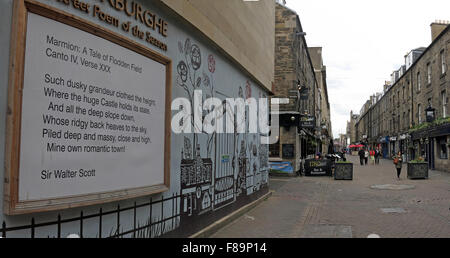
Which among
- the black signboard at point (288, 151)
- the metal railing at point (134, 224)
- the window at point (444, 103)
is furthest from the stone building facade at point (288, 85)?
the metal railing at point (134, 224)

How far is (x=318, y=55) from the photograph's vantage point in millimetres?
52719

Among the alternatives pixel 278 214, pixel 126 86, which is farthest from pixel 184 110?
pixel 278 214

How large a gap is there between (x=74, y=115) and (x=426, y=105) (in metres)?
30.5

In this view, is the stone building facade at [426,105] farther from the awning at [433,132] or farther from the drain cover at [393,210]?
the drain cover at [393,210]

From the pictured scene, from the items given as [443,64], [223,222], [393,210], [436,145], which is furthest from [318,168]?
[223,222]

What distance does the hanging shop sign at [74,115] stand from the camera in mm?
3004

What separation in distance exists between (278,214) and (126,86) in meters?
6.25

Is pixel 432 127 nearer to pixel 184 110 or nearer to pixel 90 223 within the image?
pixel 184 110

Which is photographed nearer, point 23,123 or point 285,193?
point 23,123

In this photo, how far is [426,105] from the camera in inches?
1118

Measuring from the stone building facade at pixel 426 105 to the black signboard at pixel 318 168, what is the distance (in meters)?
7.48

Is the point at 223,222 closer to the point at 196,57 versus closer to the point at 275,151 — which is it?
the point at 196,57

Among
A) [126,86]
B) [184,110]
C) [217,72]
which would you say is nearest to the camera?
[126,86]

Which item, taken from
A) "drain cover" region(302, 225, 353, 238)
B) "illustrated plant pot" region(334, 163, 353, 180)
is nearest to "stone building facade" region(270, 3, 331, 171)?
"illustrated plant pot" region(334, 163, 353, 180)
